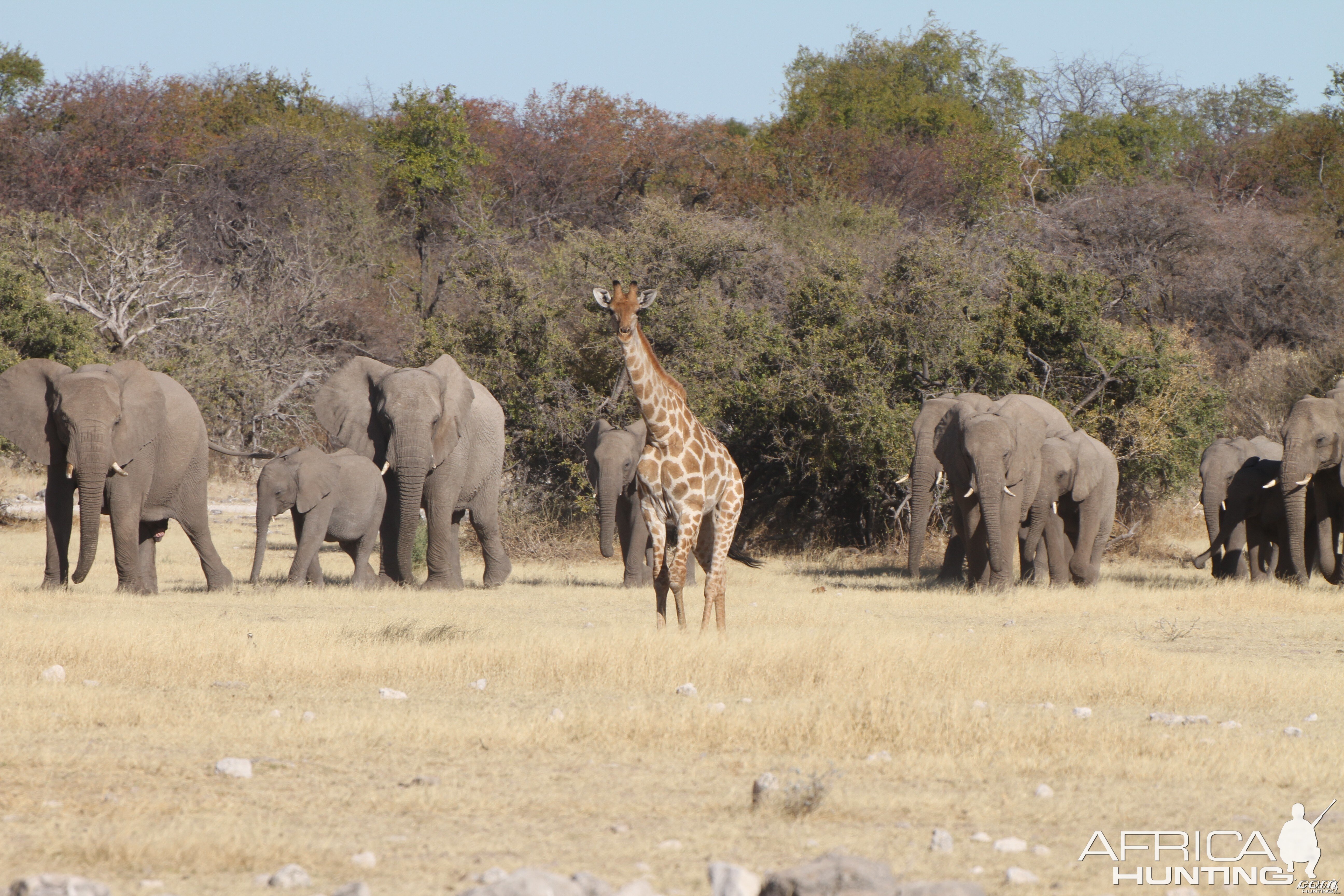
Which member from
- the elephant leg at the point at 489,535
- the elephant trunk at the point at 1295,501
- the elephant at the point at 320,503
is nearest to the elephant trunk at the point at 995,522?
the elephant trunk at the point at 1295,501

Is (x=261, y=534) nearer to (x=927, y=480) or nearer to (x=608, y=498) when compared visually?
(x=608, y=498)

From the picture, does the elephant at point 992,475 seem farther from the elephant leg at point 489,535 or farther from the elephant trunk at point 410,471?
the elephant trunk at point 410,471

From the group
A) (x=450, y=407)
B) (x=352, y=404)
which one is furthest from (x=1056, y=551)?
(x=352, y=404)

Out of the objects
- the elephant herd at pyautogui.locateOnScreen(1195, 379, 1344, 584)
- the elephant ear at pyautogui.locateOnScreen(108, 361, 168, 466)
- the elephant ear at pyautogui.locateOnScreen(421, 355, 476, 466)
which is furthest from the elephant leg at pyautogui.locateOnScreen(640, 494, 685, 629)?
the elephant herd at pyautogui.locateOnScreen(1195, 379, 1344, 584)

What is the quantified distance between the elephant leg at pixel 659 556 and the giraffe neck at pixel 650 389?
0.56 metres

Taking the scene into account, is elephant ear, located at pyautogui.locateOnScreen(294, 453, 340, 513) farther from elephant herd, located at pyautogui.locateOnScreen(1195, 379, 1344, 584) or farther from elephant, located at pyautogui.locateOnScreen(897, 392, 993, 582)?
elephant herd, located at pyautogui.locateOnScreen(1195, 379, 1344, 584)

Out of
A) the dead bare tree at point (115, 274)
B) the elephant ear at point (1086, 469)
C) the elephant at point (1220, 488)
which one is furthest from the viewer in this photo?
the dead bare tree at point (115, 274)

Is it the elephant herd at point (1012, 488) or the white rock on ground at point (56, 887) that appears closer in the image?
the white rock on ground at point (56, 887)

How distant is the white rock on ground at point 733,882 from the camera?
4242 mm

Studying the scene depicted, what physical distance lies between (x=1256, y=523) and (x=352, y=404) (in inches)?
430

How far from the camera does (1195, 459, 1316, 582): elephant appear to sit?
57.6 feet

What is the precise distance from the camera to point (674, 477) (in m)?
10.9

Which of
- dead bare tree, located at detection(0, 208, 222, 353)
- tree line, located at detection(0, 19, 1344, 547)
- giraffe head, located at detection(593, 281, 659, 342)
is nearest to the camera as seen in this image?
giraffe head, located at detection(593, 281, 659, 342)

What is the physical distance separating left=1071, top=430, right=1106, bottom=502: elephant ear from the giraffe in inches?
275
